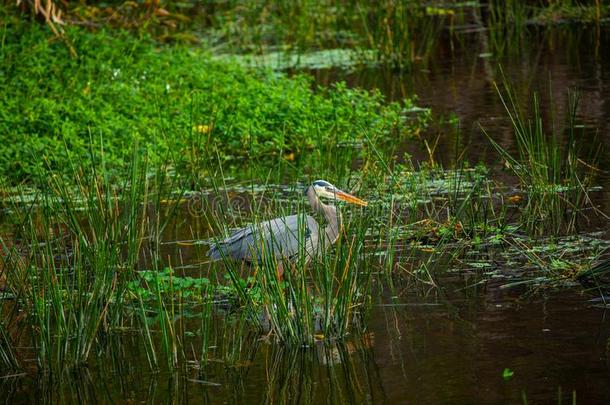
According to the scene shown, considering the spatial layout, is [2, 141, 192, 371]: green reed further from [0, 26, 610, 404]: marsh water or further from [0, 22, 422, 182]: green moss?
[0, 22, 422, 182]: green moss

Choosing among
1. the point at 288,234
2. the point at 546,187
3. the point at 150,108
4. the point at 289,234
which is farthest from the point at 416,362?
the point at 150,108

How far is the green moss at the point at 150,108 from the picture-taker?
Answer: 9812mm

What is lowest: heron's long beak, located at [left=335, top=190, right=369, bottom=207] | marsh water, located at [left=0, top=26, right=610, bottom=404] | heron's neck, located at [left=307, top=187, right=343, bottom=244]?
marsh water, located at [left=0, top=26, right=610, bottom=404]

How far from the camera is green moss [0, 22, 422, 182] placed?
981 cm

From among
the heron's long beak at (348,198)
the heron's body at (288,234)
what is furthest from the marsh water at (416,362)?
the heron's long beak at (348,198)

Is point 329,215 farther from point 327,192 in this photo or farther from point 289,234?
point 289,234

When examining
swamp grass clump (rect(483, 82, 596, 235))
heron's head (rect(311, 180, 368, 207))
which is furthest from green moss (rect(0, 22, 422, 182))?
swamp grass clump (rect(483, 82, 596, 235))

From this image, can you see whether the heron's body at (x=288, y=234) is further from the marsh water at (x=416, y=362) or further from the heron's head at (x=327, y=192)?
the marsh water at (x=416, y=362)

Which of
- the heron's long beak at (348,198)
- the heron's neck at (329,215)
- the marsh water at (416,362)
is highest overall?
the heron's long beak at (348,198)

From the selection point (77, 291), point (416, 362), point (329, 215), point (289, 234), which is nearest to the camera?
point (416, 362)

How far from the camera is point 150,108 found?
10758 millimetres

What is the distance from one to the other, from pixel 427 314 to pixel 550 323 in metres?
0.64

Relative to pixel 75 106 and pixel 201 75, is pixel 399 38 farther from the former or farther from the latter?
pixel 75 106

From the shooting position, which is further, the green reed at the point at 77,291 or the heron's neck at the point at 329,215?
the heron's neck at the point at 329,215
